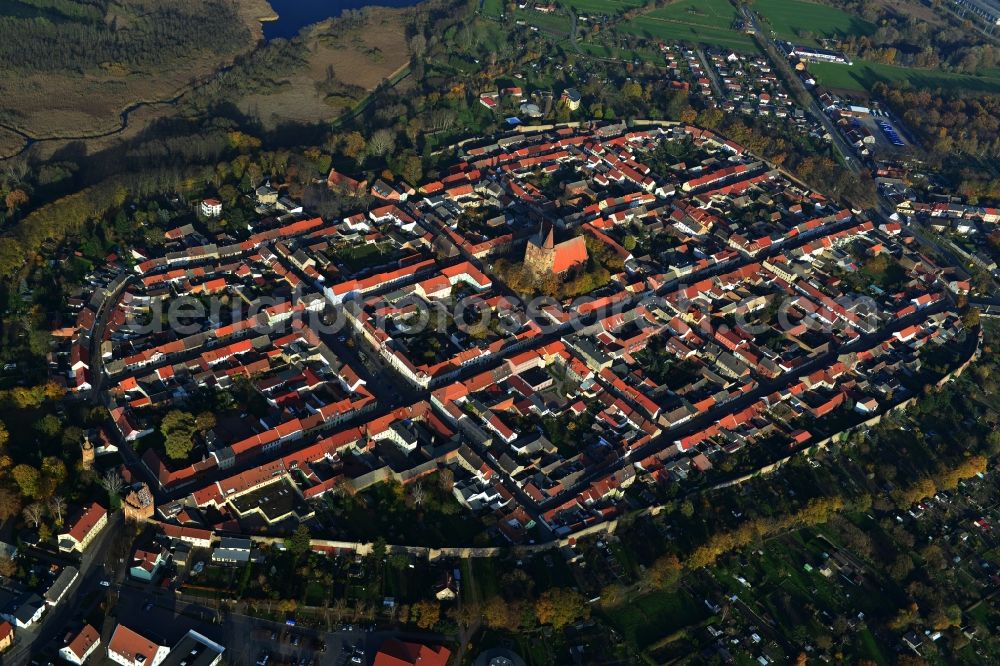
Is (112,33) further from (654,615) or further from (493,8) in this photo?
(654,615)

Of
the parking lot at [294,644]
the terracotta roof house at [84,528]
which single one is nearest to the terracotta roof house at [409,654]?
the parking lot at [294,644]

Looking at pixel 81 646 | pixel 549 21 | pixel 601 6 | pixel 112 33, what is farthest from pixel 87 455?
pixel 601 6

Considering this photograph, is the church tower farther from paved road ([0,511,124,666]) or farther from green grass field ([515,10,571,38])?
green grass field ([515,10,571,38])

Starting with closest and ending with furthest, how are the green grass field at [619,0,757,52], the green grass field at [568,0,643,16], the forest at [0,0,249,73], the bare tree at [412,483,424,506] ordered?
the bare tree at [412,483,424,506], the forest at [0,0,249,73], the green grass field at [619,0,757,52], the green grass field at [568,0,643,16]

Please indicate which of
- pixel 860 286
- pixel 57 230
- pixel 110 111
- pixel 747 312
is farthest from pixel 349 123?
pixel 860 286

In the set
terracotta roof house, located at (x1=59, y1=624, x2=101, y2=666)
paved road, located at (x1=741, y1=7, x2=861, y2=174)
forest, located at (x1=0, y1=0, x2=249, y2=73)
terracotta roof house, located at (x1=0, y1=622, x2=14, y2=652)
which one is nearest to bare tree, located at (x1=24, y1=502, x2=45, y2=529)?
terracotta roof house, located at (x1=0, y1=622, x2=14, y2=652)

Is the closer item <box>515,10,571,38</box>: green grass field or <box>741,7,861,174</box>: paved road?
<box>741,7,861,174</box>: paved road

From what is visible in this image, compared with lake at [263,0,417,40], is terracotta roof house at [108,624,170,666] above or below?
below
